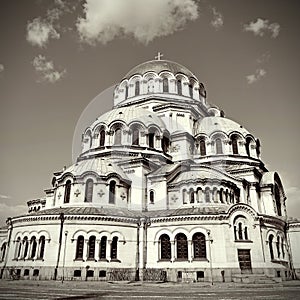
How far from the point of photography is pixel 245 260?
898 inches

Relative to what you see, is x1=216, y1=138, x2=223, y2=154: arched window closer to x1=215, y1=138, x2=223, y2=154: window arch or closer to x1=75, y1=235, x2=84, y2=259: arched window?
x1=215, y1=138, x2=223, y2=154: window arch

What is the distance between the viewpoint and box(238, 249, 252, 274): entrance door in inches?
888

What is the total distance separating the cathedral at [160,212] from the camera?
23.2m

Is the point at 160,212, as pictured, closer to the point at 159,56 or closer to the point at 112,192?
the point at 112,192

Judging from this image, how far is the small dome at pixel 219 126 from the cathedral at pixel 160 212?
132 millimetres

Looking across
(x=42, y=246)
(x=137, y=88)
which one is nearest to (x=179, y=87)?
(x=137, y=88)

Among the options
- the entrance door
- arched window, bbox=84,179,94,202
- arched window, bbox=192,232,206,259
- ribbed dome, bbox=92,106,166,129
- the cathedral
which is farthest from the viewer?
ribbed dome, bbox=92,106,166,129

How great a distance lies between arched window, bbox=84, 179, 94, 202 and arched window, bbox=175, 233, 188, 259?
839 centimetres

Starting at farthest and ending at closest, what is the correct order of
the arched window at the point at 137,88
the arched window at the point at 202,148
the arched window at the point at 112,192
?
the arched window at the point at 137,88 < the arched window at the point at 202,148 < the arched window at the point at 112,192

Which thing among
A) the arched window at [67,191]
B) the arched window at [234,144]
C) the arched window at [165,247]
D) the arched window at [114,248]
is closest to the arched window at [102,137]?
the arched window at [67,191]

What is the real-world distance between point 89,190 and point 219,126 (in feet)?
Result: 55.9

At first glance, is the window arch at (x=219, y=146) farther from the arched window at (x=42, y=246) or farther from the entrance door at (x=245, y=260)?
the arched window at (x=42, y=246)

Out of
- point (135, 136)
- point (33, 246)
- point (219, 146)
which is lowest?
point (33, 246)

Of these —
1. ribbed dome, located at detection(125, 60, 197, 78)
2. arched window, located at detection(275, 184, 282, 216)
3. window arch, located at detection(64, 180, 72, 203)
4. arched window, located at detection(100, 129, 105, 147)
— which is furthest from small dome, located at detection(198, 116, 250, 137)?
window arch, located at detection(64, 180, 72, 203)
